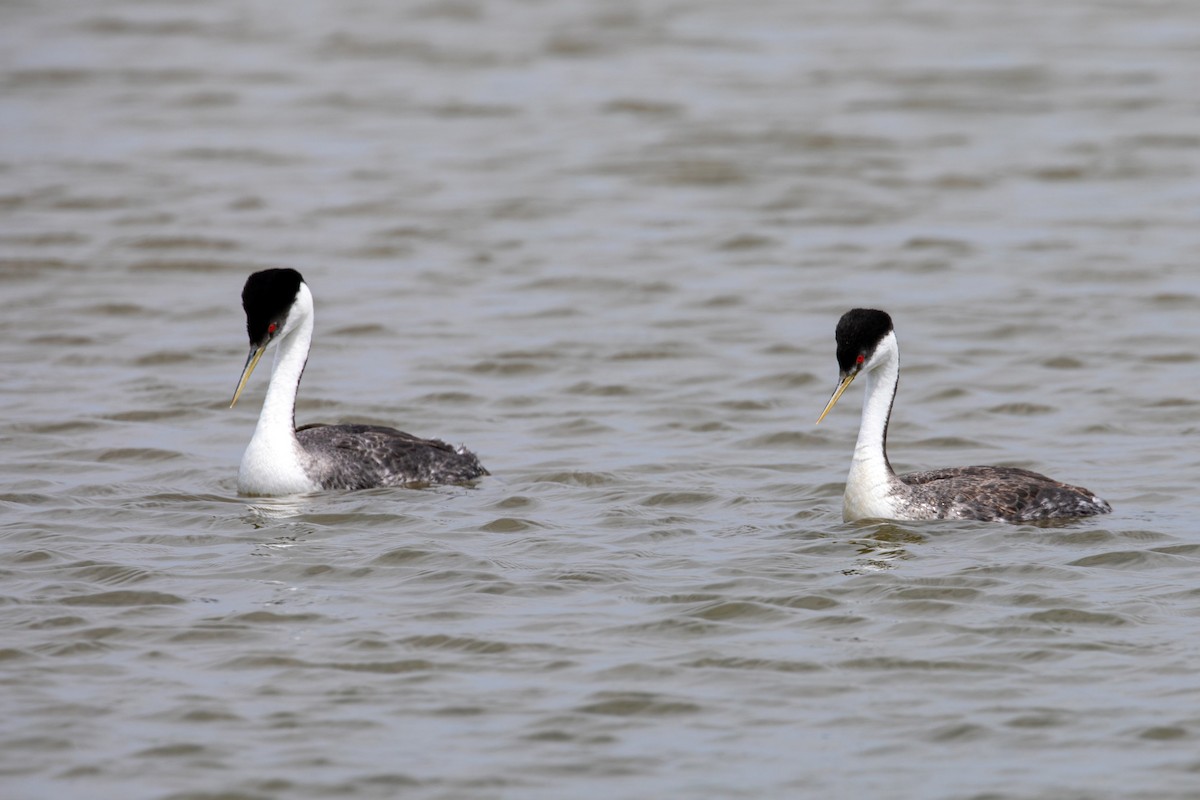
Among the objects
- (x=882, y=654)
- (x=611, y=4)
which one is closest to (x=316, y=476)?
(x=882, y=654)

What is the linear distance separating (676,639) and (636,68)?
18862mm

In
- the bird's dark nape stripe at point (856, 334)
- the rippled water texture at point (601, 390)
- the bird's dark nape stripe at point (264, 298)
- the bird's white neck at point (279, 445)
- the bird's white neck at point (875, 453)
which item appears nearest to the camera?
the rippled water texture at point (601, 390)

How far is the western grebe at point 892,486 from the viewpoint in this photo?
1165 cm

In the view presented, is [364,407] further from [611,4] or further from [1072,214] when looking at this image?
[611,4]

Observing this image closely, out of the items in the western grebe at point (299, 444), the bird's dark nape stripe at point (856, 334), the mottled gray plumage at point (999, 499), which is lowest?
the mottled gray plumage at point (999, 499)

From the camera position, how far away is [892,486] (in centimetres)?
1180

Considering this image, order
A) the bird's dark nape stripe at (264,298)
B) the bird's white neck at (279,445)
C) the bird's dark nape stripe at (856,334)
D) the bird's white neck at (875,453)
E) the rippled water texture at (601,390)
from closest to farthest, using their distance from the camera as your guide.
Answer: the rippled water texture at (601,390)
the bird's dark nape stripe at (856,334)
the bird's white neck at (875,453)
the bird's white neck at (279,445)
the bird's dark nape stripe at (264,298)

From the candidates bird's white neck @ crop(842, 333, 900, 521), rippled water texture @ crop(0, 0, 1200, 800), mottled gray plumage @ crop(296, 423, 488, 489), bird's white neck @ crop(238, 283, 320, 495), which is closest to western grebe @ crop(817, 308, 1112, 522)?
bird's white neck @ crop(842, 333, 900, 521)

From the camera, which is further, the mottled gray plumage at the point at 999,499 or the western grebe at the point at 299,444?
the western grebe at the point at 299,444

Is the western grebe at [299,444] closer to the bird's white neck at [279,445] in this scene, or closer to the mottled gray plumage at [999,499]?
the bird's white neck at [279,445]

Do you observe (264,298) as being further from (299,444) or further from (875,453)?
(875,453)

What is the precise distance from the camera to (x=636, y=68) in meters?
27.7

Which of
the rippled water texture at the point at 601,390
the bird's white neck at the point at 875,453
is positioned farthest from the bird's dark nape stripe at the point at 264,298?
the bird's white neck at the point at 875,453

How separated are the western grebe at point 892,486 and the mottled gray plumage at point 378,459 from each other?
2606 millimetres
